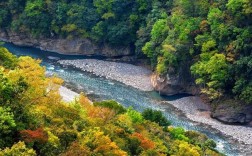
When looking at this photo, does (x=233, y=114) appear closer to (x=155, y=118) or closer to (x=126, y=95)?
(x=155, y=118)

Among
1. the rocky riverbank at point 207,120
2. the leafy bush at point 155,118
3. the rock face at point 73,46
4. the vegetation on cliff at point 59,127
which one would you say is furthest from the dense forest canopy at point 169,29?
the vegetation on cliff at point 59,127

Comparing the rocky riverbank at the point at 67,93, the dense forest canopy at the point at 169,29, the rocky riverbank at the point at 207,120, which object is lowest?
the rocky riverbank at the point at 207,120

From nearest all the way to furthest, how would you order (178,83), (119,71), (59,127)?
(59,127), (178,83), (119,71)

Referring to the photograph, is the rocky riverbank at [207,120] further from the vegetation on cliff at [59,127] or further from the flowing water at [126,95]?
the vegetation on cliff at [59,127]

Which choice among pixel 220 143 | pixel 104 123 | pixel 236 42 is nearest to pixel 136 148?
pixel 104 123

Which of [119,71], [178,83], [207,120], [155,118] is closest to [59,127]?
[155,118]

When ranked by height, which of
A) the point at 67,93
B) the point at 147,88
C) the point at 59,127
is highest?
the point at 59,127

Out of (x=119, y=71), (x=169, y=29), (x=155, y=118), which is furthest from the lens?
(x=119, y=71)
